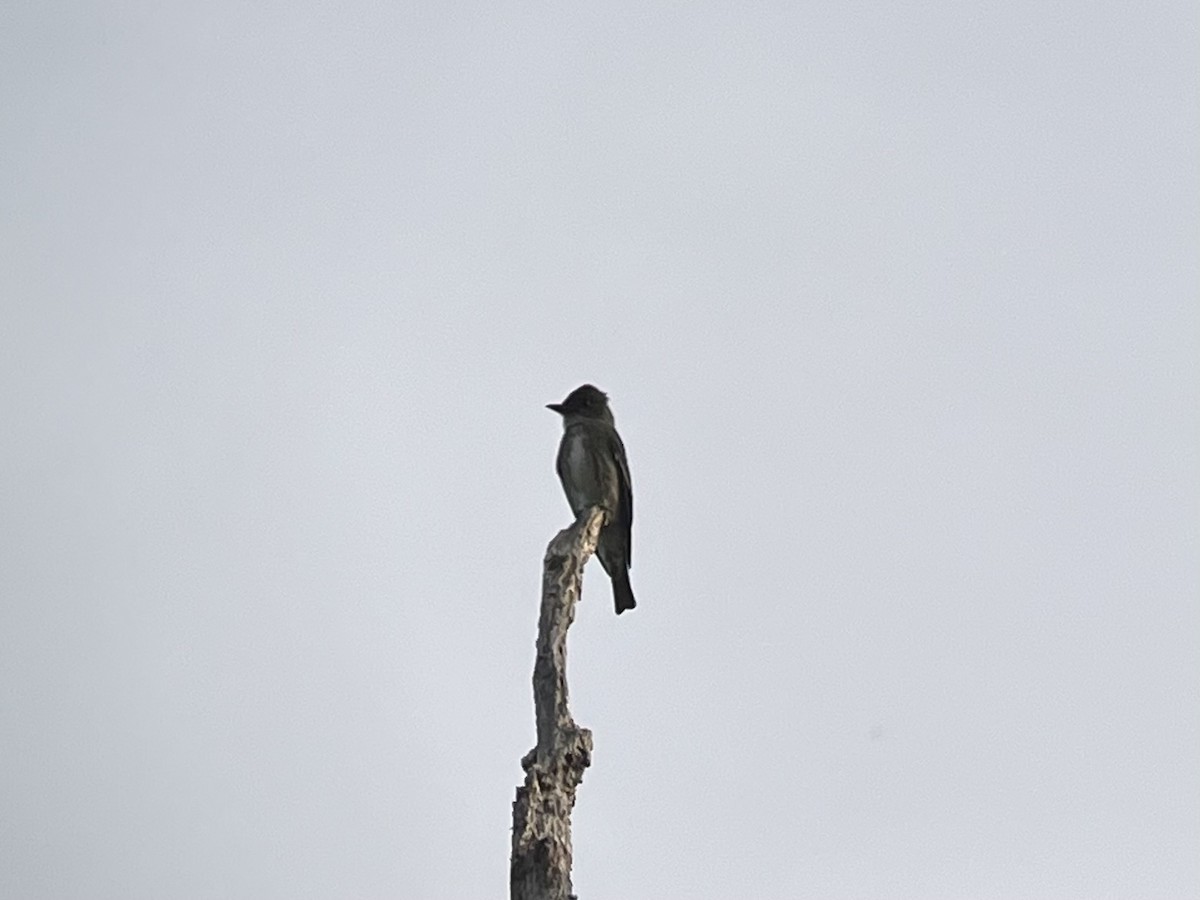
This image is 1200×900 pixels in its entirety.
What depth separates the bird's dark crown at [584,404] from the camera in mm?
13305

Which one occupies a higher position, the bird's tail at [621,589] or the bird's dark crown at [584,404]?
the bird's dark crown at [584,404]

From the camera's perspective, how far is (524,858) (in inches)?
284

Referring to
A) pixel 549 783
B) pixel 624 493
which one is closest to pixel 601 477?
pixel 624 493

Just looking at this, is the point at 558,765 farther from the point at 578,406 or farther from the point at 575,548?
the point at 578,406

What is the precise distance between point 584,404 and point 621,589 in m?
1.50

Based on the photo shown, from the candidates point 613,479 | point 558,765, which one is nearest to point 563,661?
point 558,765

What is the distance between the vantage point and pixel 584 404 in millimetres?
13312

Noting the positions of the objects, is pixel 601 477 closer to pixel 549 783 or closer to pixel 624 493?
pixel 624 493

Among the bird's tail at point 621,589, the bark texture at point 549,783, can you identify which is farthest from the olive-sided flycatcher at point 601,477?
the bark texture at point 549,783

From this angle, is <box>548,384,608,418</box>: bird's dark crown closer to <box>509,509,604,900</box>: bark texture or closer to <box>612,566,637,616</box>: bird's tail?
<box>612,566,637,616</box>: bird's tail

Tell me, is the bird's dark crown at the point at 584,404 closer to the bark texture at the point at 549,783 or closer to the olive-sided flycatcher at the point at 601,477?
the olive-sided flycatcher at the point at 601,477

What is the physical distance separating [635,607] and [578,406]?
1656mm

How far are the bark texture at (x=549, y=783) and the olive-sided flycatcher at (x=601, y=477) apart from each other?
192 inches

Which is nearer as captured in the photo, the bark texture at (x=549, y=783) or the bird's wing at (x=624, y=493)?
the bark texture at (x=549, y=783)
